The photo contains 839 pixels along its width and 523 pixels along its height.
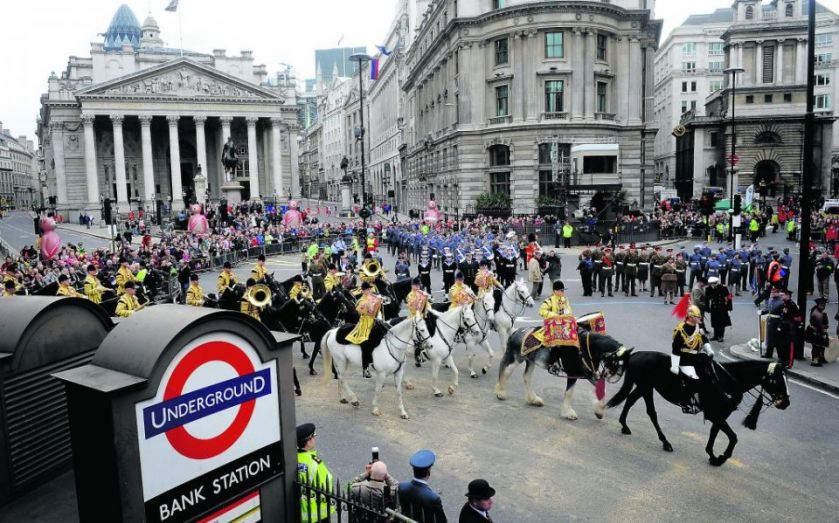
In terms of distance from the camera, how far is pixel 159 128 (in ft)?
278

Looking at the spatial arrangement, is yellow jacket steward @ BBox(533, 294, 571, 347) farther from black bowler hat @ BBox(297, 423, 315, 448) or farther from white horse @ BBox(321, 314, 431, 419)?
black bowler hat @ BBox(297, 423, 315, 448)

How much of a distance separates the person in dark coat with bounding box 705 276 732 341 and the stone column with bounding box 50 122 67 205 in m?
82.9

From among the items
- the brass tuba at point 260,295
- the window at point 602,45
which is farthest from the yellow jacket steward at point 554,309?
the window at point 602,45

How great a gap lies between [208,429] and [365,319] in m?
6.27

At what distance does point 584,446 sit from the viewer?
9844 mm

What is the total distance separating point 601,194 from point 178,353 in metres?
43.3

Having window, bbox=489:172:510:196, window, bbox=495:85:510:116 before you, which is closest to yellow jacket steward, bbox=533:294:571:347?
window, bbox=489:172:510:196

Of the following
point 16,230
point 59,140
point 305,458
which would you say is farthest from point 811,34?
point 59,140

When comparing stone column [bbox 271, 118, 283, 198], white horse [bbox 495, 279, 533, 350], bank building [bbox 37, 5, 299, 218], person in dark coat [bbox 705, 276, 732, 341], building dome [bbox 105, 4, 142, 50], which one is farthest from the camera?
building dome [bbox 105, 4, 142, 50]

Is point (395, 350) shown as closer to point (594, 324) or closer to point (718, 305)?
point (594, 324)

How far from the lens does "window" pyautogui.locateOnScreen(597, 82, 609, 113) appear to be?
Result: 5034 centimetres

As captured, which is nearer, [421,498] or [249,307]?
[421,498]

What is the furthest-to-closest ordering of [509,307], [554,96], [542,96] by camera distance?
1. [554,96]
2. [542,96]
3. [509,307]

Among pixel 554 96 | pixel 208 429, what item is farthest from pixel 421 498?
pixel 554 96
